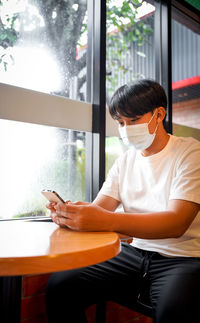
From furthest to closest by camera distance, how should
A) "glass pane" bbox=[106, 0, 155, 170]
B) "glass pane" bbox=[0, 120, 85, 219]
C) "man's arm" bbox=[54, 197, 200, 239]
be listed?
"glass pane" bbox=[106, 0, 155, 170] < "glass pane" bbox=[0, 120, 85, 219] < "man's arm" bbox=[54, 197, 200, 239]

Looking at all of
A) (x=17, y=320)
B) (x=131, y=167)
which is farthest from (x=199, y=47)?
(x=17, y=320)

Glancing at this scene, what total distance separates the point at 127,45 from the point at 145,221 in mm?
1866

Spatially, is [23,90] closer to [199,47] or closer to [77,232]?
[77,232]

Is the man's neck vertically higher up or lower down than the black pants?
higher up

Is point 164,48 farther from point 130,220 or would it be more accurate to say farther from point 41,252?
point 41,252

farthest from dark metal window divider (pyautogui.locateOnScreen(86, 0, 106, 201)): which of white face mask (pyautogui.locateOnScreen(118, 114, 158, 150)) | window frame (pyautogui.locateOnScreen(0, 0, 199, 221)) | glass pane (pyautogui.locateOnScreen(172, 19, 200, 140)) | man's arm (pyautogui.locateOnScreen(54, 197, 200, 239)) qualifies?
glass pane (pyautogui.locateOnScreen(172, 19, 200, 140))

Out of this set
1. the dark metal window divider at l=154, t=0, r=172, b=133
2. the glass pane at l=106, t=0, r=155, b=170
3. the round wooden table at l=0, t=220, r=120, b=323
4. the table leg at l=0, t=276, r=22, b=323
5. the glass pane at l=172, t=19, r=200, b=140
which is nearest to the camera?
the round wooden table at l=0, t=220, r=120, b=323

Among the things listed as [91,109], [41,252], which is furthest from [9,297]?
[91,109]

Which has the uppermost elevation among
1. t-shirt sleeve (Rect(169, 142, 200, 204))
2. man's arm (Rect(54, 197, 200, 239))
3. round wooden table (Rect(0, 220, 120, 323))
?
t-shirt sleeve (Rect(169, 142, 200, 204))

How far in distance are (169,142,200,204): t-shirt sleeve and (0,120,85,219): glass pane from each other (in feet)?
2.82

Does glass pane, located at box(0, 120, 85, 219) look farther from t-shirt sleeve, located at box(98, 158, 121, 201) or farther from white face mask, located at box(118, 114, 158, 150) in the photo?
white face mask, located at box(118, 114, 158, 150)

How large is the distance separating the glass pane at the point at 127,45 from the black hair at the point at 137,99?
0.80 m

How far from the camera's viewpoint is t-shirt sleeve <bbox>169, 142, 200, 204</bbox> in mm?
1200

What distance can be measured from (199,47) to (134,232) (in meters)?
3.11
